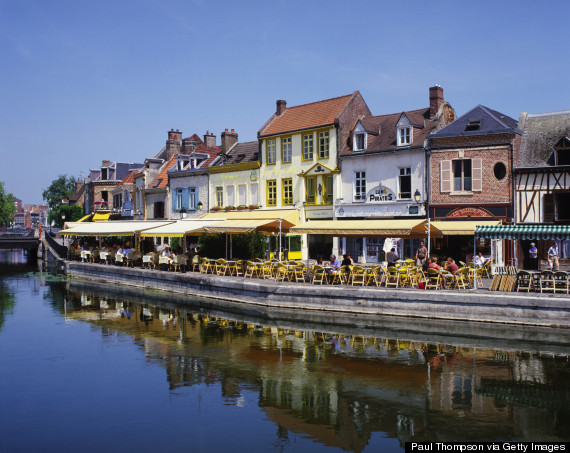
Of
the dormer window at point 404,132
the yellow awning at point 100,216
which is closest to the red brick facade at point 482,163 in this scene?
the dormer window at point 404,132

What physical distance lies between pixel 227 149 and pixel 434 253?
17551 millimetres

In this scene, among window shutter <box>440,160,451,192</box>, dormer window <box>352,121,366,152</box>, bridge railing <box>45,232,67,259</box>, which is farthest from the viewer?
bridge railing <box>45,232,67,259</box>

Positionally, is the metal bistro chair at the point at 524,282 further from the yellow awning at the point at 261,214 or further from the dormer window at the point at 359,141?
the dormer window at the point at 359,141

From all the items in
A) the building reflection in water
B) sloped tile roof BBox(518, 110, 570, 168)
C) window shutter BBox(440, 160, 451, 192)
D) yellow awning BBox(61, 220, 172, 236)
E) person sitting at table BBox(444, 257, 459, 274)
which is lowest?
the building reflection in water

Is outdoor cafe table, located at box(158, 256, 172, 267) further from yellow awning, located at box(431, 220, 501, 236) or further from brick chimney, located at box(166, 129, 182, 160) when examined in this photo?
brick chimney, located at box(166, 129, 182, 160)

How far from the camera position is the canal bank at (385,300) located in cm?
1570

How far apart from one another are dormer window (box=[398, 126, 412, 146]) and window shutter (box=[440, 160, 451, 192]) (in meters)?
2.44

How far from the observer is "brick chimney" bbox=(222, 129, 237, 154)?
1524 inches

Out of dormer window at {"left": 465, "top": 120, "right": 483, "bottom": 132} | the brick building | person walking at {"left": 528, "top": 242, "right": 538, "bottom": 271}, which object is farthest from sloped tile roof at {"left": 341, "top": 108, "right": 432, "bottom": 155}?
person walking at {"left": 528, "top": 242, "right": 538, "bottom": 271}

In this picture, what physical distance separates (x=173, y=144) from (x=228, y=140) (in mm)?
8698

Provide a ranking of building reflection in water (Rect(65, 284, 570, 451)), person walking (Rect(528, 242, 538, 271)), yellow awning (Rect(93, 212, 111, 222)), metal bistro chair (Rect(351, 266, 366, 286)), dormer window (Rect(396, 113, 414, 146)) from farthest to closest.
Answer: yellow awning (Rect(93, 212, 111, 222)) < dormer window (Rect(396, 113, 414, 146)) < person walking (Rect(528, 242, 538, 271)) < metal bistro chair (Rect(351, 266, 366, 286)) < building reflection in water (Rect(65, 284, 570, 451))

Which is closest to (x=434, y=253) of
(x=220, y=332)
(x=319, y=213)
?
(x=319, y=213)

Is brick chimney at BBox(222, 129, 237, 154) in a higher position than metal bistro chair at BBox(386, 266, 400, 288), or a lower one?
higher

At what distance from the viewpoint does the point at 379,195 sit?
29406 millimetres
